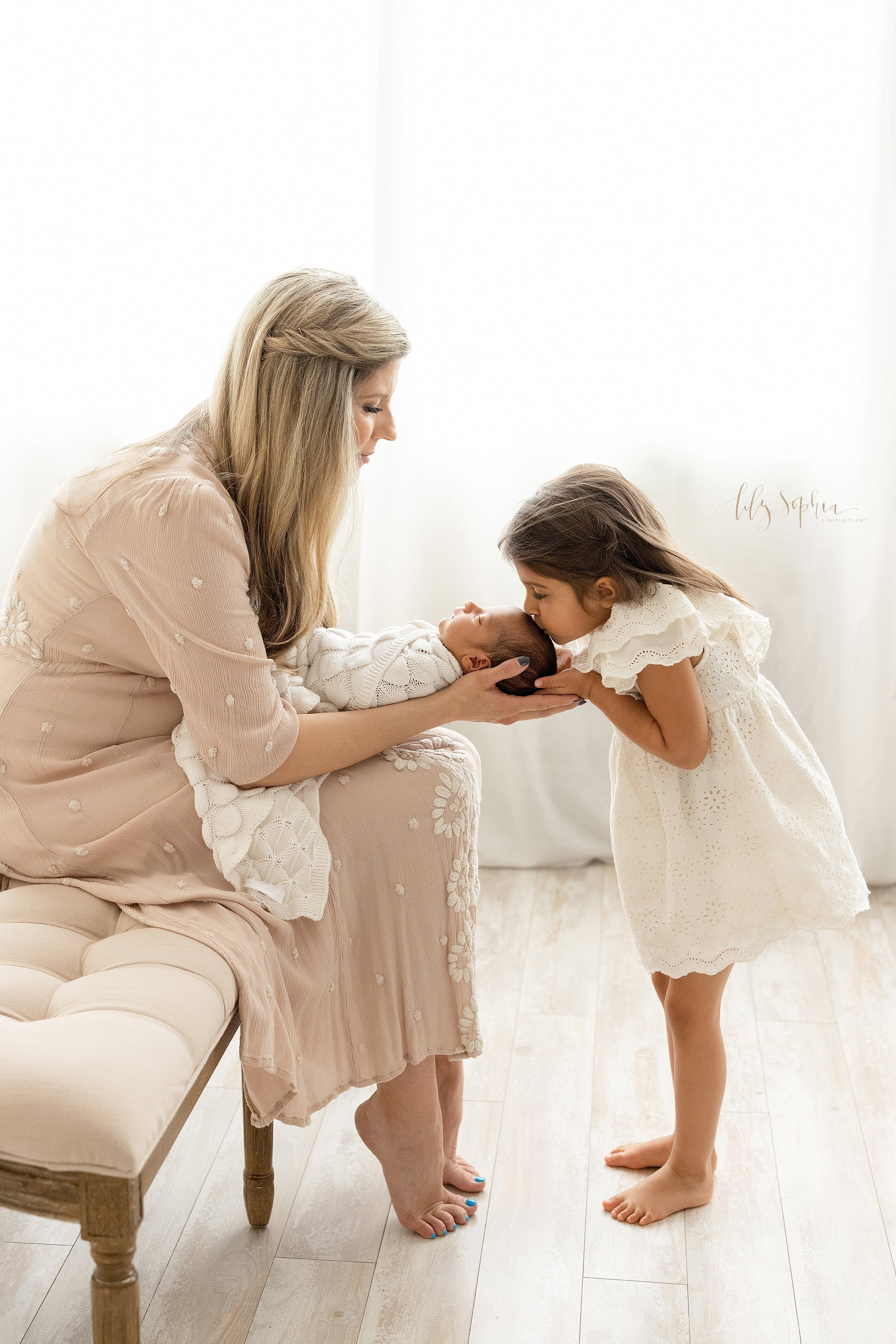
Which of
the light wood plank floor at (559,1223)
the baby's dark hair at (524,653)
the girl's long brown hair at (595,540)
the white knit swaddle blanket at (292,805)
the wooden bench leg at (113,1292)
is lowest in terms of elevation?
the light wood plank floor at (559,1223)

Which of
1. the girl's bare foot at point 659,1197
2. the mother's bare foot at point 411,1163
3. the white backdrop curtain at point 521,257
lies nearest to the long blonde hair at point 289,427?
the mother's bare foot at point 411,1163

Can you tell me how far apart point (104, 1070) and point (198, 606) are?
53cm

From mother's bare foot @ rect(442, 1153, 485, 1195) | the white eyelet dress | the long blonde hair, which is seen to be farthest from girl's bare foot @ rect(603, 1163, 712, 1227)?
the long blonde hair

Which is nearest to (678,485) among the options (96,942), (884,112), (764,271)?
(764,271)

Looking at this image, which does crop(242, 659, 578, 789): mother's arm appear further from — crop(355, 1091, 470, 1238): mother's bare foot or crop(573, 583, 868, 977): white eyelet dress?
crop(355, 1091, 470, 1238): mother's bare foot

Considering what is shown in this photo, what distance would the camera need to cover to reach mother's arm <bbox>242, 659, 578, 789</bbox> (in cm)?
145

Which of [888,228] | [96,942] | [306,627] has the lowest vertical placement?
[96,942]

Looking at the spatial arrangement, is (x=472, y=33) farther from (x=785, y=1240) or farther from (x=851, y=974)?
(x=785, y=1240)

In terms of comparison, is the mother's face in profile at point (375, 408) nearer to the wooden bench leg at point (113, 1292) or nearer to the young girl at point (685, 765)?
the young girl at point (685, 765)

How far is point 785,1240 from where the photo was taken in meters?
1.59

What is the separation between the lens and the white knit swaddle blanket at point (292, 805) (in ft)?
4.56

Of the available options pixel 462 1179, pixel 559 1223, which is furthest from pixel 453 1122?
pixel 559 1223

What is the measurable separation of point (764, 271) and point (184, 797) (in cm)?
184

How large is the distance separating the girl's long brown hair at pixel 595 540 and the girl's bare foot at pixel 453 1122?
68cm
